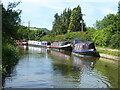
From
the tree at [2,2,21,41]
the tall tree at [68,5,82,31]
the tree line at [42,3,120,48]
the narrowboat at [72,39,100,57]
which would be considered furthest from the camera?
the tall tree at [68,5,82,31]

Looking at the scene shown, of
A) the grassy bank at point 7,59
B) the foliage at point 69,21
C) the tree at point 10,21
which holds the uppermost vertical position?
the foliage at point 69,21

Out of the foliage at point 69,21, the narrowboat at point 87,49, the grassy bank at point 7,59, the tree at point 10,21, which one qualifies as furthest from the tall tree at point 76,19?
the tree at point 10,21

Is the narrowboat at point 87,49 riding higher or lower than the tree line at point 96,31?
lower

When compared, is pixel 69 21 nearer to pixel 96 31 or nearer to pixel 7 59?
pixel 96 31

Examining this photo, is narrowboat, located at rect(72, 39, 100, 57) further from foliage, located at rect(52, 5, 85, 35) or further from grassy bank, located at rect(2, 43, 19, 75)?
foliage, located at rect(52, 5, 85, 35)

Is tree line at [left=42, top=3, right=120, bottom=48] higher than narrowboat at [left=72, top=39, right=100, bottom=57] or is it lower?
higher

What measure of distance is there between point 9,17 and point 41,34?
82.0m

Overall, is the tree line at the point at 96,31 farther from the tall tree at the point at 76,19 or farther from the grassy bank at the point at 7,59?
the grassy bank at the point at 7,59

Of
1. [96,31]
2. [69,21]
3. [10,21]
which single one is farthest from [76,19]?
[10,21]

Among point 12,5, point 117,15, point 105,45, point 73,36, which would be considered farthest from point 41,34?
point 12,5

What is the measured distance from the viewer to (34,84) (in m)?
14.6

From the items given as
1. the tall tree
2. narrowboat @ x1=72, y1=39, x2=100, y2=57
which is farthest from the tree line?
narrowboat @ x1=72, y1=39, x2=100, y2=57

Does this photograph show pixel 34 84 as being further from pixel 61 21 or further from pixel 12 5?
pixel 61 21

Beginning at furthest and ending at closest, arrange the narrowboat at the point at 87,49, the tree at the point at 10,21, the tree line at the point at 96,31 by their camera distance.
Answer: the tree line at the point at 96,31, the narrowboat at the point at 87,49, the tree at the point at 10,21
